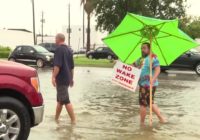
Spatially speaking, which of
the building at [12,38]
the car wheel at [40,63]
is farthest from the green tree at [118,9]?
the building at [12,38]

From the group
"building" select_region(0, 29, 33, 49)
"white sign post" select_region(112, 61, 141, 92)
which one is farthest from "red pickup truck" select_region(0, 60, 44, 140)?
"building" select_region(0, 29, 33, 49)

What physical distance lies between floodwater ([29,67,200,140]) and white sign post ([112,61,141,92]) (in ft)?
2.63

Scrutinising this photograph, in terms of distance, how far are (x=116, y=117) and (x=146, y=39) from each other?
1850mm

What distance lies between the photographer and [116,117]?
1091 cm

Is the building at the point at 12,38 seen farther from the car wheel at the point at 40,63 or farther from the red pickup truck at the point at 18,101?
the red pickup truck at the point at 18,101

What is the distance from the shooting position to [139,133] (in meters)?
9.15

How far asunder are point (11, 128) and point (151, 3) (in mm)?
35710

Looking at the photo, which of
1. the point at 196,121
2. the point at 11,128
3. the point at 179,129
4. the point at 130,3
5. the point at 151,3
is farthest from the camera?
the point at 151,3

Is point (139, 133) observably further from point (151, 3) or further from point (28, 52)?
point (151, 3)

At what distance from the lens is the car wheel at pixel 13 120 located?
7.06 m

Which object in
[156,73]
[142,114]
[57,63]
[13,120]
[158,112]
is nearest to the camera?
[13,120]

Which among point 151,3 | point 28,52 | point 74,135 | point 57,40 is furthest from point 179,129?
point 151,3

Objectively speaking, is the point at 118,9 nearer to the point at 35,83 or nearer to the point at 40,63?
the point at 40,63

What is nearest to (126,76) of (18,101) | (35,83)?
(35,83)
